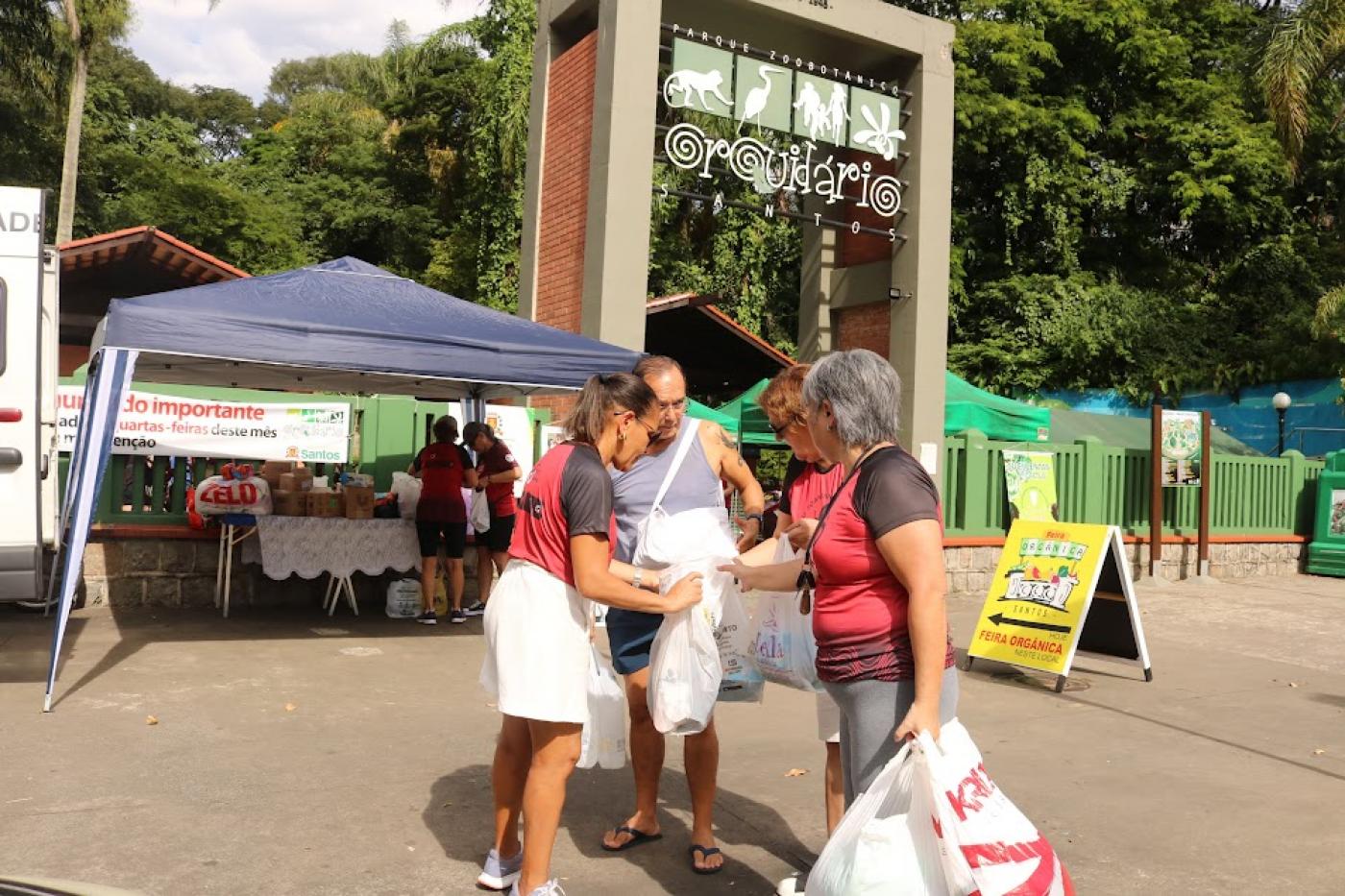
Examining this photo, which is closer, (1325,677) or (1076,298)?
(1325,677)

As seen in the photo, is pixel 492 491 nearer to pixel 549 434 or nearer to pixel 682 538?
pixel 549 434

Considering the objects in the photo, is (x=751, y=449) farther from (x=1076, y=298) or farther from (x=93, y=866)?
(x=93, y=866)

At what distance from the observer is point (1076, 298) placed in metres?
26.2

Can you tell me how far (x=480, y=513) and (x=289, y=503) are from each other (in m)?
1.57

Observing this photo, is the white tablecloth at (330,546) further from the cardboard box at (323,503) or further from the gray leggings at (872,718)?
the gray leggings at (872,718)

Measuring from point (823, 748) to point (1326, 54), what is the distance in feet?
57.3

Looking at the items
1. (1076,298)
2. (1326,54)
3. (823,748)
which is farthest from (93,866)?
(1076,298)

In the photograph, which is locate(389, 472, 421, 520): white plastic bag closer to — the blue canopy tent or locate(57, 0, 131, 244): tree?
the blue canopy tent

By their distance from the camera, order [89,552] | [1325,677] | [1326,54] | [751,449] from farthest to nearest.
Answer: [751,449] < [1326,54] < [89,552] < [1325,677]

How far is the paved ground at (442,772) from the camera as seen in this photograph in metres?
4.04

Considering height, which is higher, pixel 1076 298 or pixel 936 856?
pixel 1076 298

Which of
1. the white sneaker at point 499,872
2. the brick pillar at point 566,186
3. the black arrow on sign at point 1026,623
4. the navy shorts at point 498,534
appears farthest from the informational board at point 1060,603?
the brick pillar at point 566,186

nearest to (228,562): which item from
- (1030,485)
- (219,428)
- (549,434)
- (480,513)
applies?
(219,428)

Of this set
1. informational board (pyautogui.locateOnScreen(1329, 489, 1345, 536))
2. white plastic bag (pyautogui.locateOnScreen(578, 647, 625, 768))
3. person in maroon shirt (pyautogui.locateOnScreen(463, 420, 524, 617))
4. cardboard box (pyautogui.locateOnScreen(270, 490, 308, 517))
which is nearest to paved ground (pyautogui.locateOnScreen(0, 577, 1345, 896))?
white plastic bag (pyautogui.locateOnScreen(578, 647, 625, 768))
